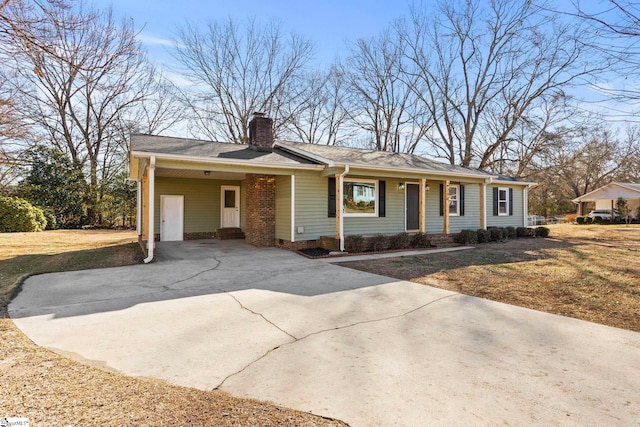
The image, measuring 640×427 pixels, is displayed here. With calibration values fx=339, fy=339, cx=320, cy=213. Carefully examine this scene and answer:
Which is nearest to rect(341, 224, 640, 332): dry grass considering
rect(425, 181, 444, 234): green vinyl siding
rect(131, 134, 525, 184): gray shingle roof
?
rect(425, 181, 444, 234): green vinyl siding

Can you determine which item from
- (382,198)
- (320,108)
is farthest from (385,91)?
(382,198)

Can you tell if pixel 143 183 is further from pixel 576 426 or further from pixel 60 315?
pixel 576 426

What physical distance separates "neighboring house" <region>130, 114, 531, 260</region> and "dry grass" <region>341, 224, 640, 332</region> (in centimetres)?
300

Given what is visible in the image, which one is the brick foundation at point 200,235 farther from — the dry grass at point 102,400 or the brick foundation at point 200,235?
the dry grass at point 102,400

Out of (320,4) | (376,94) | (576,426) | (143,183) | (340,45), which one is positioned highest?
(340,45)

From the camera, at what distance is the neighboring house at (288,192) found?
34.8 ft

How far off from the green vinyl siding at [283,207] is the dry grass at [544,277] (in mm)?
3108

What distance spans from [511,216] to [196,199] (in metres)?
15.4

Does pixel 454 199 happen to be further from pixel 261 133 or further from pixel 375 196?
pixel 261 133

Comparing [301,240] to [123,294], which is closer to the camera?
[123,294]

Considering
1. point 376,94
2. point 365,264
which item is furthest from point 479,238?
point 376,94

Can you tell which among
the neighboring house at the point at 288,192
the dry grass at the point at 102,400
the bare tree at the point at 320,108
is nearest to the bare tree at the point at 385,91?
the bare tree at the point at 320,108

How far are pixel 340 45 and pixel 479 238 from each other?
61.0 ft

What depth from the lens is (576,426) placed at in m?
2.21
